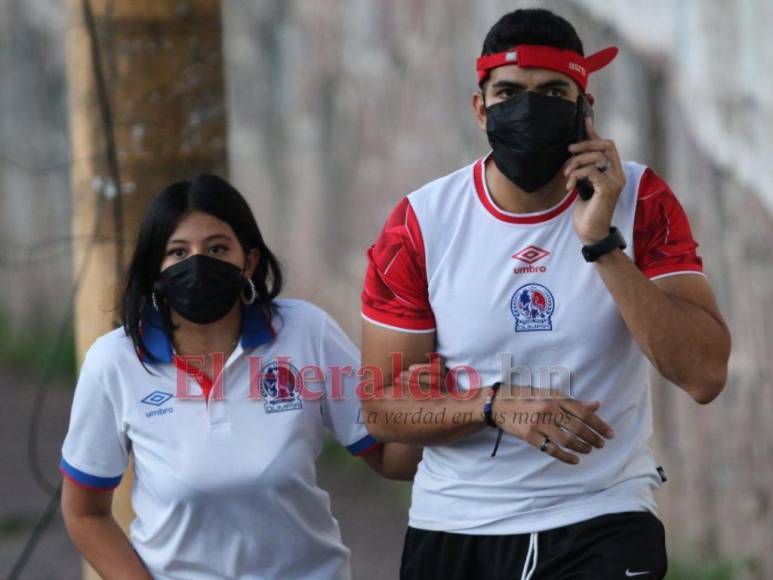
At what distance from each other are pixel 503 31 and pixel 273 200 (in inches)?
167

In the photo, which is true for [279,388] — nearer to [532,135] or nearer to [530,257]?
[530,257]

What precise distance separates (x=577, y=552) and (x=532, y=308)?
581mm

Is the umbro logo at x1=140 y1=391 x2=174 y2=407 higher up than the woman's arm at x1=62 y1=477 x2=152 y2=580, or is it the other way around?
the umbro logo at x1=140 y1=391 x2=174 y2=407

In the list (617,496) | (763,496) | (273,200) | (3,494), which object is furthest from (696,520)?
(3,494)

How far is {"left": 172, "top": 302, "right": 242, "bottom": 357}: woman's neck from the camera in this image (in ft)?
12.0

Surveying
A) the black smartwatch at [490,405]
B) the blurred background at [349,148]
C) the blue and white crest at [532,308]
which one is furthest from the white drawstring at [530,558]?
the blurred background at [349,148]

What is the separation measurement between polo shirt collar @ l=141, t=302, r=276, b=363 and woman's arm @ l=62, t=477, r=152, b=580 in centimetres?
42

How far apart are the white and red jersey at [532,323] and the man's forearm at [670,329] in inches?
4.0

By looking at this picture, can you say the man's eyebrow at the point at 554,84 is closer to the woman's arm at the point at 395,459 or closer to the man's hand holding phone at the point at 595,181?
the man's hand holding phone at the point at 595,181

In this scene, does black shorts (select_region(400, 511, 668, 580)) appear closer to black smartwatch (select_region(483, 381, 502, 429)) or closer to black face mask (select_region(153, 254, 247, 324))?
black smartwatch (select_region(483, 381, 502, 429))

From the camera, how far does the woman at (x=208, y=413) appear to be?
352cm

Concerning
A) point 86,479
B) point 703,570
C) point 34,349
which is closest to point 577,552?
point 86,479

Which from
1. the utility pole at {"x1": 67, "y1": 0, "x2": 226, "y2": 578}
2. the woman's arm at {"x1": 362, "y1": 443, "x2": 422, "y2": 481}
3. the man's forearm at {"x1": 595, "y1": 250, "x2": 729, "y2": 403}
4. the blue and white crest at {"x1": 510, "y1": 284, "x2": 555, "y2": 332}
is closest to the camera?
the man's forearm at {"x1": 595, "y1": 250, "x2": 729, "y2": 403}

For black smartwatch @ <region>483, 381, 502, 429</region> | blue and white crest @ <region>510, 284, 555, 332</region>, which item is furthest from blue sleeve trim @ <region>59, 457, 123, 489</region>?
blue and white crest @ <region>510, 284, 555, 332</region>
